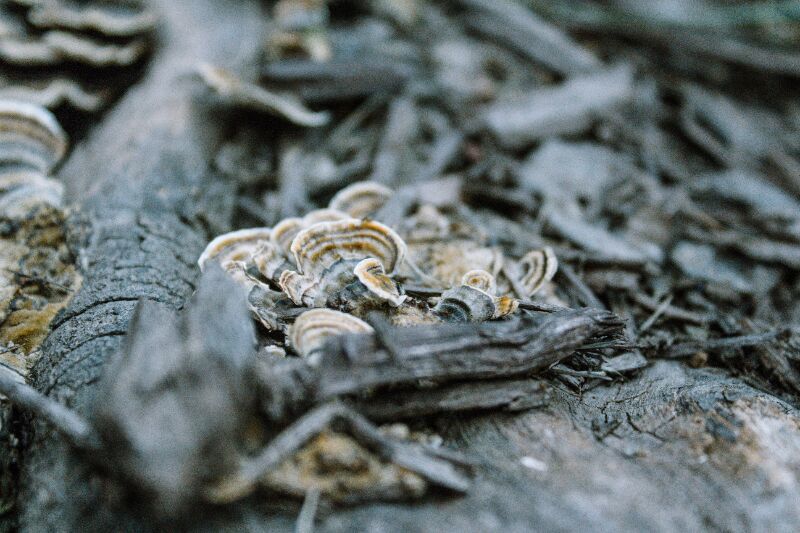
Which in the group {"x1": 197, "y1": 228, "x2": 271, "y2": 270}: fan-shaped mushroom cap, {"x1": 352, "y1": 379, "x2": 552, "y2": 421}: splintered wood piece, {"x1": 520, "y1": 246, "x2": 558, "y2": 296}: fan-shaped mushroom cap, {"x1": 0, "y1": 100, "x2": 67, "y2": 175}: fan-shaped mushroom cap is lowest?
{"x1": 0, "y1": 100, "x2": 67, "y2": 175}: fan-shaped mushroom cap

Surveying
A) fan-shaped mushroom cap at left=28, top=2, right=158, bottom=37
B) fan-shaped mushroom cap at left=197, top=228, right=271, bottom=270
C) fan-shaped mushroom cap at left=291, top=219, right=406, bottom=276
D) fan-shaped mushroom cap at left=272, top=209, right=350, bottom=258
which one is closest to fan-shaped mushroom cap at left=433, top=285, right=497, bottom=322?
fan-shaped mushroom cap at left=291, top=219, right=406, bottom=276

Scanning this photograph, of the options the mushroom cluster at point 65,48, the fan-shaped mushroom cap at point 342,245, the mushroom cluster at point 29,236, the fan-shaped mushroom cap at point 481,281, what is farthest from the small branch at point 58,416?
the mushroom cluster at point 65,48

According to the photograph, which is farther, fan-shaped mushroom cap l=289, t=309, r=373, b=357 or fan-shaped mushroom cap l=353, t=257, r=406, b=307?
fan-shaped mushroom cap l=353, t=257, r=406, b=307

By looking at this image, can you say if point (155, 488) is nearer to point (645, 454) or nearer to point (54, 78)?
point (645, 454)

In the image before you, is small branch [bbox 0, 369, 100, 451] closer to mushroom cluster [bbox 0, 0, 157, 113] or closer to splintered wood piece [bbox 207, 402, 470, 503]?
splintered wood piece [bbox 207, 402, 470, 503]

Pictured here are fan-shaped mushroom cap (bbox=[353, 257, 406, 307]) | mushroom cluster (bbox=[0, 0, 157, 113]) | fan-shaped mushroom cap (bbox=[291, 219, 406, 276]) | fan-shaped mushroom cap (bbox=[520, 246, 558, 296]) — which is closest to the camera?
fan-shaped mushroom cap (bbox=[353, 257, 406, 307])

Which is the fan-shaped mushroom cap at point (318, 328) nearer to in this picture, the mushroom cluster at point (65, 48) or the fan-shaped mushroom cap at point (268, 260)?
the fan-shaped mushroom cap at point (268, 260)

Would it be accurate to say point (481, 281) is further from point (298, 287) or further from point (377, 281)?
point (298, 287)
